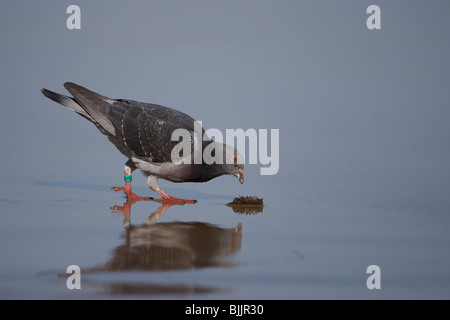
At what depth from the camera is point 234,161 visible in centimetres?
1091

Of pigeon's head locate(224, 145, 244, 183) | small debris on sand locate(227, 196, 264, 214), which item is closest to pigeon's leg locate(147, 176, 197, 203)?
small debris on sand locate(227, 196, 264, 214)

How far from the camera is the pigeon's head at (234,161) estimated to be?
35.8ft

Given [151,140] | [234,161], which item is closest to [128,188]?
[151,140]

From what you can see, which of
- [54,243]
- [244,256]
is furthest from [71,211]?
[244,256]

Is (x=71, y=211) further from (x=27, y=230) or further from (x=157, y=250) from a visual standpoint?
(x=157, y=250)

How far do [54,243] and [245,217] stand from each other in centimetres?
306

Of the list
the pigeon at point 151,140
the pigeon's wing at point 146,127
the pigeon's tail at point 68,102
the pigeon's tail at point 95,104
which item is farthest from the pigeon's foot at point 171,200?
the pigeon's tail at point 68,102

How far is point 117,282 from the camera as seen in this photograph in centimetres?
607

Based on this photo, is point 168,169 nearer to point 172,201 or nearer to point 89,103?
point 172,201

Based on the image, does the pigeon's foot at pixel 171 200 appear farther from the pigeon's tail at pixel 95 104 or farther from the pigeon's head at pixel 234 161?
the pigeon's tail at pixel 95 104

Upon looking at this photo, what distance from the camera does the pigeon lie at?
35.9 feet

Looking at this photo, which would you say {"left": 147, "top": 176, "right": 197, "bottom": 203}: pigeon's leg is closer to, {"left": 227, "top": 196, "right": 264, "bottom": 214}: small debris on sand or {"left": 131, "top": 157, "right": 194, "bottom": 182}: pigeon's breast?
{"left": 131, "top": 157, "right": 194, "bottom": 182}: pigeon's breast

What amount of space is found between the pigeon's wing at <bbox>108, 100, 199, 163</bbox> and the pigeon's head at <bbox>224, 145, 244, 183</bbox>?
62 centimetres

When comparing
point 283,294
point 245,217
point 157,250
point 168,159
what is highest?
point 168,159
